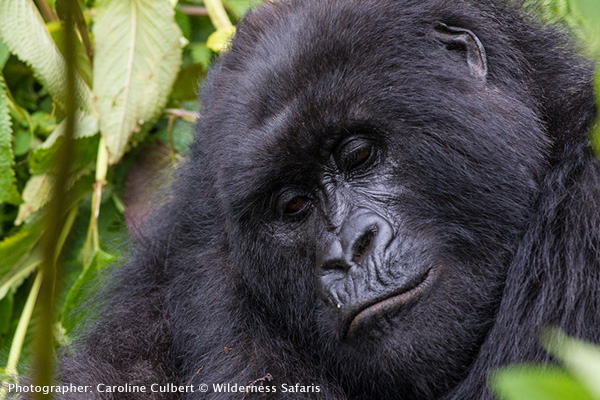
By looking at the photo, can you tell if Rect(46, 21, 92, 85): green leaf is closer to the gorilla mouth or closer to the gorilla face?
the gorilla face

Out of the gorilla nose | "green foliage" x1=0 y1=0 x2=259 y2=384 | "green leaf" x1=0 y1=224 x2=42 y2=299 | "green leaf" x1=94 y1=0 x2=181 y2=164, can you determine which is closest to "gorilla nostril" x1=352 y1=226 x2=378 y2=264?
the gorilla nose

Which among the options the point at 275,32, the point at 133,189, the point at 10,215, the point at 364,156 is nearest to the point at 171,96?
the point at 133,189

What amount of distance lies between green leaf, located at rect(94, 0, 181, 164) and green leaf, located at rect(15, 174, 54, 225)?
0.42 meters

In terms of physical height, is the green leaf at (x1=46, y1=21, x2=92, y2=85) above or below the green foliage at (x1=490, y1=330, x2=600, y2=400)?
below

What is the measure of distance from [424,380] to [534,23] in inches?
62.4

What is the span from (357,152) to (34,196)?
88.2 inches

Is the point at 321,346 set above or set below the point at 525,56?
below

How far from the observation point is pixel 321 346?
2.79m

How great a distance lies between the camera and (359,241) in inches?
96.9

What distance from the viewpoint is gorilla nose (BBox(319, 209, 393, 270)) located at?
Answer: 2.44 metres

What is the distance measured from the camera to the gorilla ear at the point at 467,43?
8.97ft

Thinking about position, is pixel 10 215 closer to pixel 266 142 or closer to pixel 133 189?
pixel 133 189

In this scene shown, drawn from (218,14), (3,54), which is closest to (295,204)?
(218,14)

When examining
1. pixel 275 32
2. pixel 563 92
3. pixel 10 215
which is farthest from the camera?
pixel 10 215
